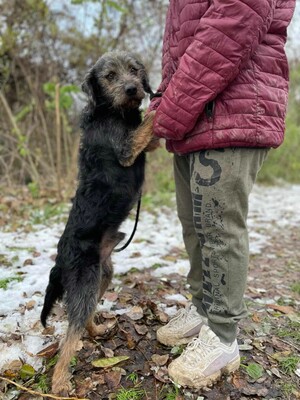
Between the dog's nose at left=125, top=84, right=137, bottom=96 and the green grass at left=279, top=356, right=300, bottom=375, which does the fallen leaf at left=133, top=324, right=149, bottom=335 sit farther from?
the dog's nose at left=125, top=84, right=137, bottom=96

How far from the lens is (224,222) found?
216 cm

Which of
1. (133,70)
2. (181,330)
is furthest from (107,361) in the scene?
(133,70)

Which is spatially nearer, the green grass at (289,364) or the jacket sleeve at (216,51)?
the jacket sleeve at (216,51)

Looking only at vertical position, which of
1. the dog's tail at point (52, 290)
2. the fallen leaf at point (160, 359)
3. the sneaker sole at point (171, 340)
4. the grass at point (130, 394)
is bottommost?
the grass at point (130, 394)

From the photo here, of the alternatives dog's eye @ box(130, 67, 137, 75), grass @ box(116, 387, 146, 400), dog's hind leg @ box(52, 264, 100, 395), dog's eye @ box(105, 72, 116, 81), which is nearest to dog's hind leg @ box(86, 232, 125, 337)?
dog's hind leg @ box(52, 264, 100, 395)

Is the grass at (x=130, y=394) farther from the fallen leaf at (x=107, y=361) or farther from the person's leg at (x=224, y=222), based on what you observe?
the person's leg at (x=224, y=222)

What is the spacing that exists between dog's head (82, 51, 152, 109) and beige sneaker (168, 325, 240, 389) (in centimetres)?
170

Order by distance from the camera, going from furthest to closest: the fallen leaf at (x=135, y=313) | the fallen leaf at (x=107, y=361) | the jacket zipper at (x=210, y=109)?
the fallen leaf at (x=135, y=313)
the fallen leaf at (x=107, y=361)
the jacket zipper at (x=210, y=109)

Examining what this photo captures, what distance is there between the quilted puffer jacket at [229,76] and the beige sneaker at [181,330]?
130cm

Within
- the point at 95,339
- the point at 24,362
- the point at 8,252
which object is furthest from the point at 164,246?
the point at 24,362

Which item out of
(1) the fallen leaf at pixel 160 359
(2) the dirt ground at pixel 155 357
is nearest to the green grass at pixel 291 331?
(2) the dirt ground at pixel 155 357

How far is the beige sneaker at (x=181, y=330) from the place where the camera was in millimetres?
2697

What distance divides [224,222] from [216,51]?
0.93 meters

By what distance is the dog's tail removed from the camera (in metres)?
2.55
